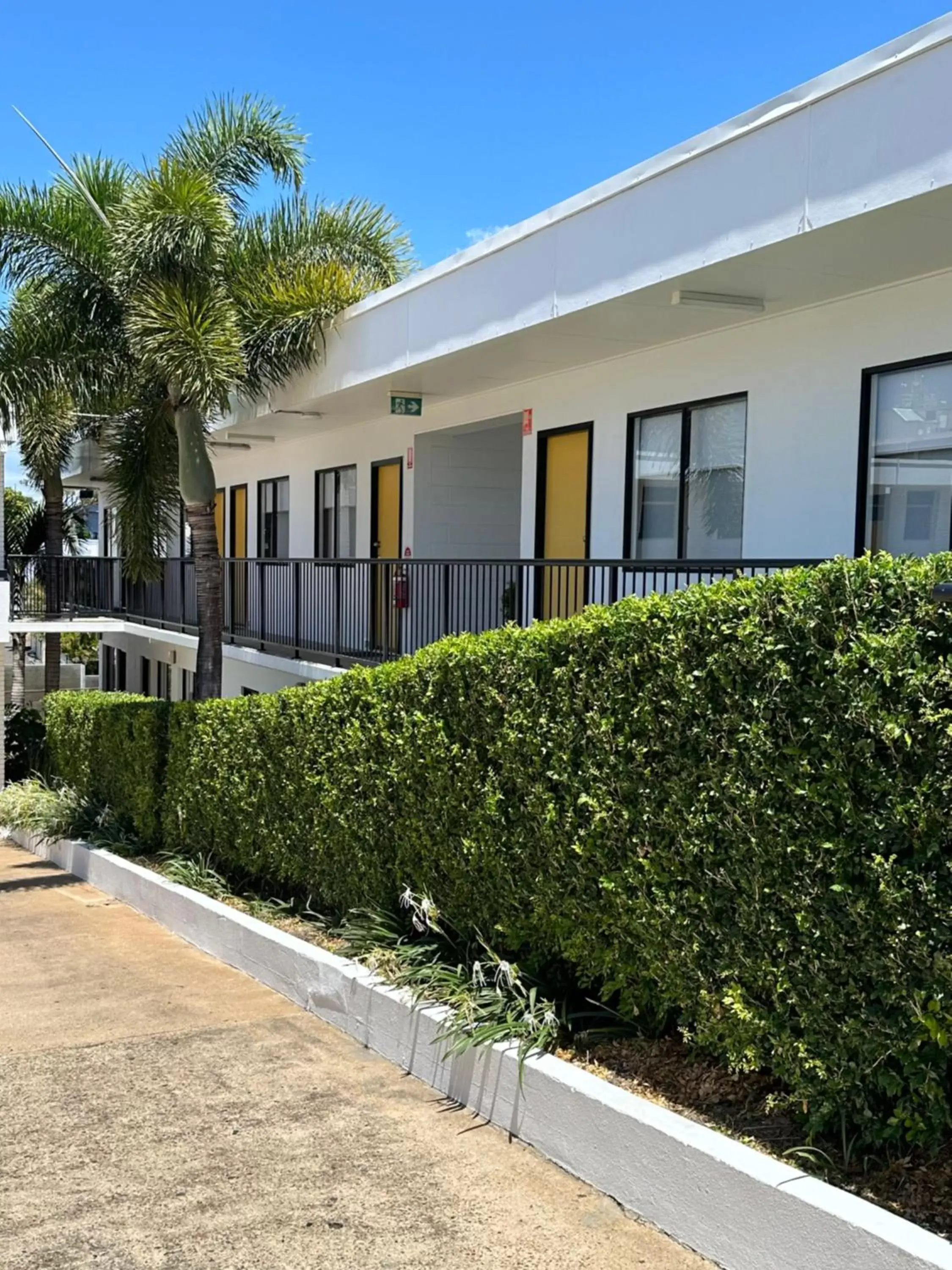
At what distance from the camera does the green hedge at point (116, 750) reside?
11562 mm

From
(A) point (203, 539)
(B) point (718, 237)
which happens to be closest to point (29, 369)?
(A) point (203, 539)

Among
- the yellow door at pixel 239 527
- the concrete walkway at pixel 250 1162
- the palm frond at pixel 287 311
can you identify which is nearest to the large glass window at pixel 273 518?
the yellow door at pixel 239 527

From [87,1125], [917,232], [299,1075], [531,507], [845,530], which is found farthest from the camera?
[531,507]

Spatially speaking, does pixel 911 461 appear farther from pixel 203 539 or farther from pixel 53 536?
pixel 53 536

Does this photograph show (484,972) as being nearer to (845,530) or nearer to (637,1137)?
(637,1137)

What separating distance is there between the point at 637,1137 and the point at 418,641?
305 inches

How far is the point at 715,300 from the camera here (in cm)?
866

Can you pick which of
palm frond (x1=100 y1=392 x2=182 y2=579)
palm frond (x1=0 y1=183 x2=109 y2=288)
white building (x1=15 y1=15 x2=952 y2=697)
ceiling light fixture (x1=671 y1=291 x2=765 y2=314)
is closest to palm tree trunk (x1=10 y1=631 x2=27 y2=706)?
palm frond (x1=100 y1=392 x2=182 y2=579)

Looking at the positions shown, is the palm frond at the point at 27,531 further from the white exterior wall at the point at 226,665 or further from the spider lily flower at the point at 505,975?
the spider lily flower at the point at 505,975

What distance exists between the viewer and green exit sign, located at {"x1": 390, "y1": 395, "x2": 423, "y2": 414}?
1372 centimetres

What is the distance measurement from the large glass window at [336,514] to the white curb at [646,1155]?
10857 millimetres

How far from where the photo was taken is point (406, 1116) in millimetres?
5430

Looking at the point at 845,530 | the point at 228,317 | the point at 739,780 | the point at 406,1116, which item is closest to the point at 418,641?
the point at 228,317

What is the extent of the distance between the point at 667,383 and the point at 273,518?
10.7 metres
